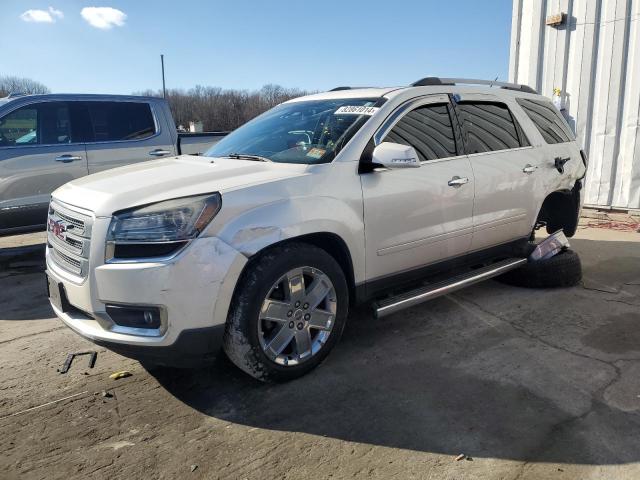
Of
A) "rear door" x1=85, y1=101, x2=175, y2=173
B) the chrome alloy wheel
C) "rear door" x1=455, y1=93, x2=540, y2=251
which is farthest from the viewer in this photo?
"rear door" x1=85, y1=101, x2=175, y2=173

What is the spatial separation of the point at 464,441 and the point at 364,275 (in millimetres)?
1248

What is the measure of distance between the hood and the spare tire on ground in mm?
2763

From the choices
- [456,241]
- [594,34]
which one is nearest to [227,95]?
[594,34]

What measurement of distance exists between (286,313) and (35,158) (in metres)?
4.58

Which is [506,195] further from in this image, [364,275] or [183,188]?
[183,188]

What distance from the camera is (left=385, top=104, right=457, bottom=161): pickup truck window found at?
3.74 metres

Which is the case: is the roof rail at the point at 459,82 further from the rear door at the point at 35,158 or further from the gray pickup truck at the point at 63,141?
the rear door at the point at 35,158

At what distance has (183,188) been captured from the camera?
114 inches

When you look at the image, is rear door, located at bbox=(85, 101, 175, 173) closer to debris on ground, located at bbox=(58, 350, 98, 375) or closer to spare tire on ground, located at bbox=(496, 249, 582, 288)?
debris on ground, located at bbox=(58, 350, 98, 375)

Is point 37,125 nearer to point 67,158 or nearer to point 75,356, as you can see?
point 67,158

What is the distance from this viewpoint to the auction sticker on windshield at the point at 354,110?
3646 mm

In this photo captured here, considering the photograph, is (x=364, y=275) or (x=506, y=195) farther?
(x=506, y=195)

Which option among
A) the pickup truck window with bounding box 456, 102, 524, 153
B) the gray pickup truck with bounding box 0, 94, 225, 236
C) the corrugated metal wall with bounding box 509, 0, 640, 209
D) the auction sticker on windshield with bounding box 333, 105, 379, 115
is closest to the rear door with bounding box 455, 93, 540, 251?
the pickup truck window with bounding box 456, 102, 524, 153

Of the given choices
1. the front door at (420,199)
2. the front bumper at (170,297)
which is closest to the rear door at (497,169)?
the front door at (420,199)
